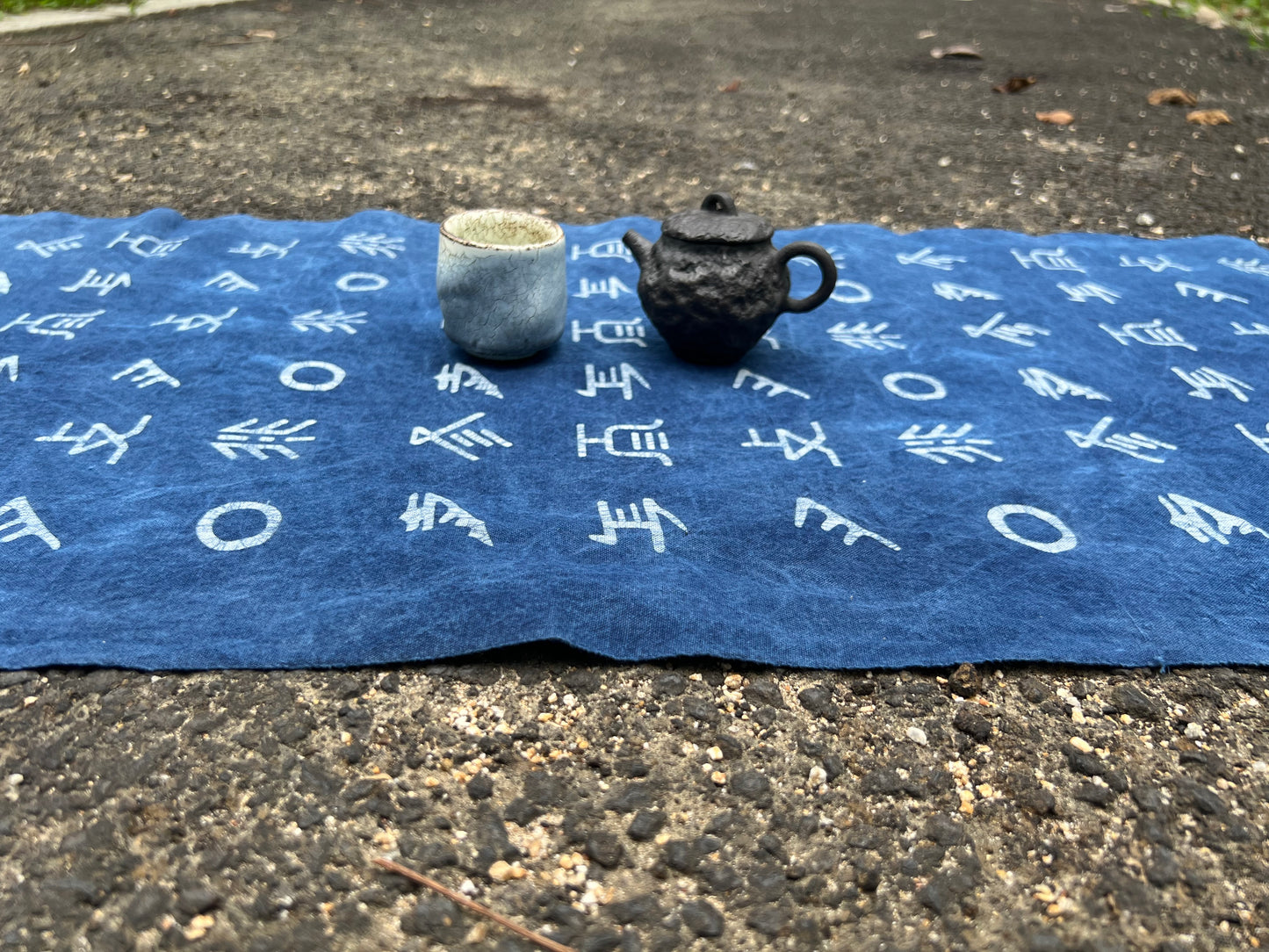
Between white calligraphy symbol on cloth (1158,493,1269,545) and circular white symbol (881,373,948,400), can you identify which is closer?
white calligraphy symbol on cloth (1158,493,1269,545)

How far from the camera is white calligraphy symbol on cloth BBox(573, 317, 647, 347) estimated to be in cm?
229

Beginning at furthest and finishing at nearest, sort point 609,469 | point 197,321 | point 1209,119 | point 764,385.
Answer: point 1209,119
point 197,321
point 764,385
point 609,469

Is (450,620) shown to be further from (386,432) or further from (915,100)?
(915,100)

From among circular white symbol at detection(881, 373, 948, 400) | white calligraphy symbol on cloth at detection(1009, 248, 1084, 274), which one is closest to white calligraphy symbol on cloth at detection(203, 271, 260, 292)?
circular white symbol at detection(881, 373, 948, 400)

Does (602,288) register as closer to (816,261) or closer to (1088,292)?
(816,261)

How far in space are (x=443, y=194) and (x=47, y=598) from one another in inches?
82.9

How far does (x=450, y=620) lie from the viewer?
4.70ft

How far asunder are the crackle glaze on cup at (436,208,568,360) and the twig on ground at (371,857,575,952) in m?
1.20

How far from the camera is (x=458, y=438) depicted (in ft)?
6.15

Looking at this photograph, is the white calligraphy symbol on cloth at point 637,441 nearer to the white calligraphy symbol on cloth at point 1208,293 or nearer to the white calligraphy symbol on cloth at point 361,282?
the white calligraphy symbol on cloth at point 361,282

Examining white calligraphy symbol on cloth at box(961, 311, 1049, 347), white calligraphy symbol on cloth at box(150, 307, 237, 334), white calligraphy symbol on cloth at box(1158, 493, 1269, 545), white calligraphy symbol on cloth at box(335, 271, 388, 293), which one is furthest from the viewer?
white calligraphy symbol on cloth at box(335, 271, 388, 293)

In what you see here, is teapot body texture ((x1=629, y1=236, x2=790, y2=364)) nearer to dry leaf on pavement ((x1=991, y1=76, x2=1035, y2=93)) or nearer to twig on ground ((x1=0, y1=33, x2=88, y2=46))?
dry leaf on pavement ((x1=991, y1=76, x2=1035, y2=93))

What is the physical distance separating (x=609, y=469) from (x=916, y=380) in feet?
2.58

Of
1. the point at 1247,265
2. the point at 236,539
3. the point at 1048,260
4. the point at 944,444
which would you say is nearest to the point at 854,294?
the point at 1048,260
